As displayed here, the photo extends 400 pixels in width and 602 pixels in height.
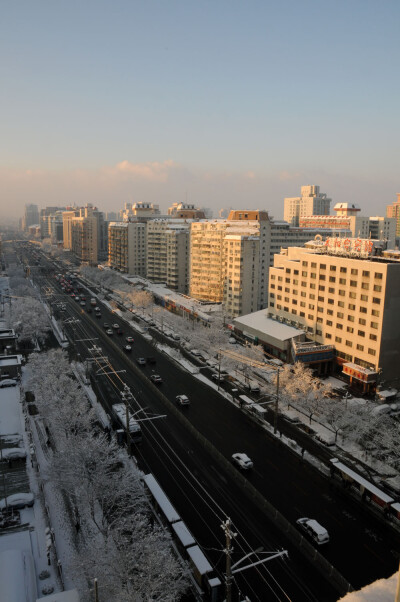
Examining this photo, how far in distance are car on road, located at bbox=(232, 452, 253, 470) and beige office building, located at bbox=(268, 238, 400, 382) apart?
26521 millimetres

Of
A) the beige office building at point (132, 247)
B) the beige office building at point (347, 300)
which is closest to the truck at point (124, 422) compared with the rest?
the beige office building at point (347, 300)

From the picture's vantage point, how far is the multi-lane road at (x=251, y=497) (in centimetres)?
3083

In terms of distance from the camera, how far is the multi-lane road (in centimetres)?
3083

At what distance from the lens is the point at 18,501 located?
38500mm

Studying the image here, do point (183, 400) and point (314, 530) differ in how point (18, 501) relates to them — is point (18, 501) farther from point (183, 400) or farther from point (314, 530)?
point (314, 530)

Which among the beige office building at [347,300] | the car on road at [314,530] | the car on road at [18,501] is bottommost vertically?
→ the car on road at [18,501]

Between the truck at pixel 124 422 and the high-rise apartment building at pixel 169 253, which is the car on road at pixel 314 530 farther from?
the high-rise apartment building at pixel 169 253

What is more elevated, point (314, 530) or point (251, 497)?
point (314, 530)

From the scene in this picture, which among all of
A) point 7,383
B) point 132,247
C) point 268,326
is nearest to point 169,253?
point 132,247

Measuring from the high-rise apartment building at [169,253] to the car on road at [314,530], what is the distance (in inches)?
4102

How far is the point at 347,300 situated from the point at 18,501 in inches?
2019

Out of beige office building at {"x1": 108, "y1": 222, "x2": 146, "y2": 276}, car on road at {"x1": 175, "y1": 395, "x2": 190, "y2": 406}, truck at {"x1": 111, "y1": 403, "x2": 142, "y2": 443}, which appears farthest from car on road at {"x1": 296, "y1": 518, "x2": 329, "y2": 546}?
beige office building at {"x1": 108, "y1": 222, "x2": 146, "y2": 276}

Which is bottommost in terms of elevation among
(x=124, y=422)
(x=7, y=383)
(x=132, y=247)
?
(x=7, y=383)

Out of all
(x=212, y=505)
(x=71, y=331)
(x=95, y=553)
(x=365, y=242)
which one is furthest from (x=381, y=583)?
(x=71, y=331)
